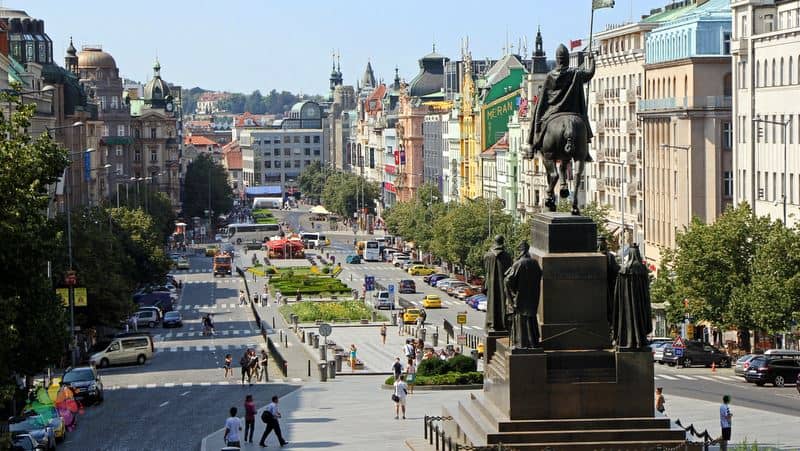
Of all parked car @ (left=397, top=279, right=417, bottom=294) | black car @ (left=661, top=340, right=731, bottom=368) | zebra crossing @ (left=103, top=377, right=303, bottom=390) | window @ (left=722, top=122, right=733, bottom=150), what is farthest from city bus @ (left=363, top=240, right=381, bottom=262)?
zebra crossing @ (left=103, top=377, right=303, bottom=390)

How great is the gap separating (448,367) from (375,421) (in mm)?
13178

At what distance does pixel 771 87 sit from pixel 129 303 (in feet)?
108

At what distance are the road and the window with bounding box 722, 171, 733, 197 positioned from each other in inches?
1034

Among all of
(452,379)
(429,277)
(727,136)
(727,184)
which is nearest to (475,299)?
(727,184)

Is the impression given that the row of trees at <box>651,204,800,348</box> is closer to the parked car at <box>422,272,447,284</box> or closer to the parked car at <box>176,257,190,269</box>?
the parked car at <box>422,272,447,284</box>

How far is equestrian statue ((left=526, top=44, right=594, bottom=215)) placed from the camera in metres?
37.1

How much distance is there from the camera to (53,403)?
55.2 metres

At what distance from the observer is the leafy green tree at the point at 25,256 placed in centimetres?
4262

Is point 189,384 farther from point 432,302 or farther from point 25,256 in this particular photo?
point 432,302

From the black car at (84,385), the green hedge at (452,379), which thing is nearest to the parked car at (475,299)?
the green hedge at (452,379)

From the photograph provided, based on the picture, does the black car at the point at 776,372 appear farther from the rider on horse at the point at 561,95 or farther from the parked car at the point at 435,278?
the parked car at the point at 435,278

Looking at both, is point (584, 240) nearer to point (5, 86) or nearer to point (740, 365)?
point (740, 365)

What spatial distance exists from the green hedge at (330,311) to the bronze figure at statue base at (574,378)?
72.8 metres

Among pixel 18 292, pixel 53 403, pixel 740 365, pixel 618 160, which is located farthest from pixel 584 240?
pixel 618 160
